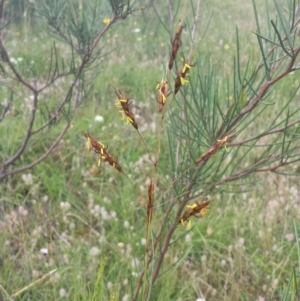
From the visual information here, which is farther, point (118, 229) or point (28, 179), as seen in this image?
point (28, 179)

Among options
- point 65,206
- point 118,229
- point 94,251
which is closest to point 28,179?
point 65,206

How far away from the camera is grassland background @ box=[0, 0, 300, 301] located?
63.7 inches

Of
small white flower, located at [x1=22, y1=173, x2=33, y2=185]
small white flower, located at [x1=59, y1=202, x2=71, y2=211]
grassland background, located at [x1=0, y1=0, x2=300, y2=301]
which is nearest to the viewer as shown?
grassland background, located at [x1=0, y1=0, x2=300, y2=301]

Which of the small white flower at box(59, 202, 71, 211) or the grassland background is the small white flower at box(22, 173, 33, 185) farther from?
the small white flower at box(59, 202, 71, 211)

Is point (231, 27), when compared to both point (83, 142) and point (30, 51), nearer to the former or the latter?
point (30, 51)

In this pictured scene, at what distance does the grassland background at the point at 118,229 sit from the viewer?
1617mm

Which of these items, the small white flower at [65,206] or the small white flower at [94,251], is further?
the small white flower at [65,206]

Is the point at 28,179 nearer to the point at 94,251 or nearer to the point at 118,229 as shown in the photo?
the point at 118,229

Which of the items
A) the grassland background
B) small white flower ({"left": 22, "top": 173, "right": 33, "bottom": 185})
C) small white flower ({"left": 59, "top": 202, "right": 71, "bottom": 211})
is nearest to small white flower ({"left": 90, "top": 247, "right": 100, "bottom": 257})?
the grassland background

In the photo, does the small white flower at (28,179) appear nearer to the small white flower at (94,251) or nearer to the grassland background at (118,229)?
the grassland background at (118,229)

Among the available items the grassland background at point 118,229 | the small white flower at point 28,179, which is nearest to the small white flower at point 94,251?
the grassland background at point 118,229

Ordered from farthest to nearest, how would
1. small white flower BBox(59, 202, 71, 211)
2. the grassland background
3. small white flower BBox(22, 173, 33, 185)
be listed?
small white flower BBox(22, 173, 33, 185) → small white flower BBox(59, 202, 71, 211) → the grassland background

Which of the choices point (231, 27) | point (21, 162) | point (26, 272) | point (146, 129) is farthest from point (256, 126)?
point (231, 27)

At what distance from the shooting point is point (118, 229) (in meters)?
A: 1.97
